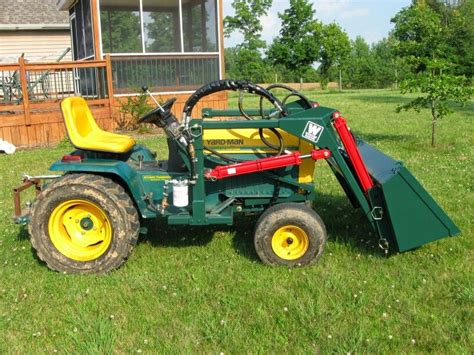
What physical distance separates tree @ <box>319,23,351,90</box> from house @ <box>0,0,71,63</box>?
24775 millimetres

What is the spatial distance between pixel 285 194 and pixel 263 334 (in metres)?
1.53

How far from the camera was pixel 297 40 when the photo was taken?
42.5 m

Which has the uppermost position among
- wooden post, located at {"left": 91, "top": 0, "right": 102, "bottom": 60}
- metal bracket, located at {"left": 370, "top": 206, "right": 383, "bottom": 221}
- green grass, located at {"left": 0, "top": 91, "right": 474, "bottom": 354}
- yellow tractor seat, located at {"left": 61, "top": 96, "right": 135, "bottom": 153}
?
wooden post, located at {"left": 91, "top": 0, "right": 102, "bottom": 60}

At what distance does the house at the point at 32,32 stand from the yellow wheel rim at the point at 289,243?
1761 centimetres

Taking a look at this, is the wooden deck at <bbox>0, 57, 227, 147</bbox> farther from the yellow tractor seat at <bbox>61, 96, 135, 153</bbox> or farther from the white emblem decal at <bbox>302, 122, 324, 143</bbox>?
the white emblem decal at <bbox>302, 122, 324, 143</bbox>

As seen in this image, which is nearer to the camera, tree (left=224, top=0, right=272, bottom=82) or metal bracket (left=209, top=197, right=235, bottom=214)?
metal bracket (left=209, top=197, right=235, bottom=214)

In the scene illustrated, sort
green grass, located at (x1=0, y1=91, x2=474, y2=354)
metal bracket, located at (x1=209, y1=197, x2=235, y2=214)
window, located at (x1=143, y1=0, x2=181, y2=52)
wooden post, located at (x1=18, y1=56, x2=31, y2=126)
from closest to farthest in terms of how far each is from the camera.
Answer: green grass, located at (x1=0, y1=91, x2=474, y2=354), metal bracket, located at (x1=209, y1=197, x2=235, y2=214), wooden post, located at (x1=18, y1=56, x2=31, y2=126), window, located at (x1=143, y1=0, x2=181, y2=52)

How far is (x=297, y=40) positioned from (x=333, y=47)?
302cm

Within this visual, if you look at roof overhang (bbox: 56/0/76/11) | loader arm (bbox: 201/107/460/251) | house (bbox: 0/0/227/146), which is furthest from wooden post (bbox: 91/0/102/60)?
loader arm (bbox: 201/107/460/251)

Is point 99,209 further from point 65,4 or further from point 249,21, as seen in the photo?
point 249,21

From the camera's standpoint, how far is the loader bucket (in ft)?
13.1

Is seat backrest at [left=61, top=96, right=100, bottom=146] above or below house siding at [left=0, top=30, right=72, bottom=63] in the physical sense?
below

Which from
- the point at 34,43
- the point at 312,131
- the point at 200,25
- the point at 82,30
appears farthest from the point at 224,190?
the point at 34,43

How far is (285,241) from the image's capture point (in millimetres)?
4219
